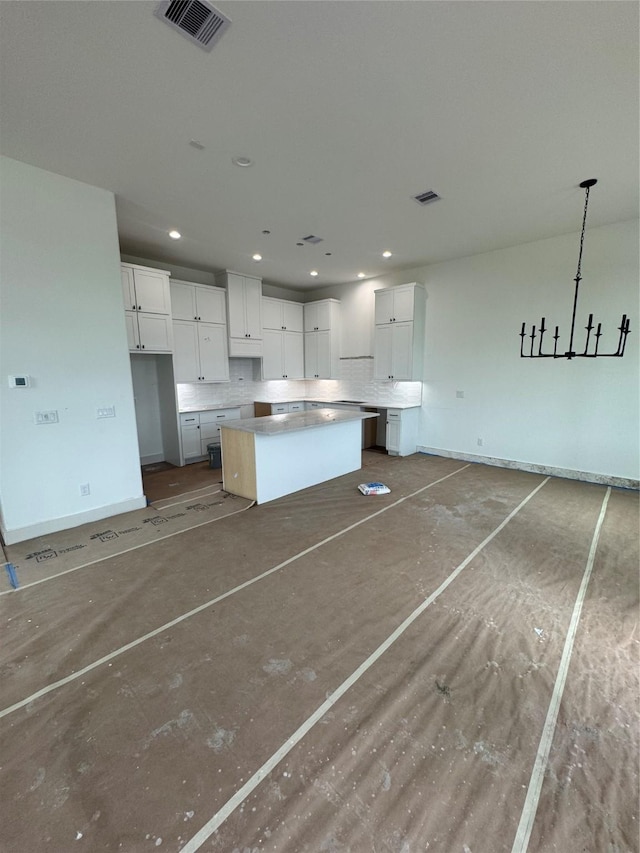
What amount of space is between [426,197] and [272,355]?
13.3ft

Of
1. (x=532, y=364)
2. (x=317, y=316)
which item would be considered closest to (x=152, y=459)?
(x=317, y=316)

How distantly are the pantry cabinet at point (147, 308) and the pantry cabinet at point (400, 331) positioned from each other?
3.49 metres

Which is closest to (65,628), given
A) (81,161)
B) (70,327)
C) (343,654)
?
(343,654)

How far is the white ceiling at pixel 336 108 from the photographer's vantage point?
1.71 metres

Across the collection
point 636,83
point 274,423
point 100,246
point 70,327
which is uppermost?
point 636,83

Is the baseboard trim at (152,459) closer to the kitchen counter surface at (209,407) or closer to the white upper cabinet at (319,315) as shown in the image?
the kitchen counter surface at (209,407)

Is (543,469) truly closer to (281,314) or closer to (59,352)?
(281,314)

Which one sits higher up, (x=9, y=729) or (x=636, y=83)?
(x=636, y=83)

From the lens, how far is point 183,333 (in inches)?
214

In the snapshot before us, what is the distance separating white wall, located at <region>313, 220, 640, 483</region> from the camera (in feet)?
13.7

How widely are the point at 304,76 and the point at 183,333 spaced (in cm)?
406

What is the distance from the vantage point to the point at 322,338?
23.5ft

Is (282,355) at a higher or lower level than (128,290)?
lower

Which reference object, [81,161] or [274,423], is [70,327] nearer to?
[81,161]
